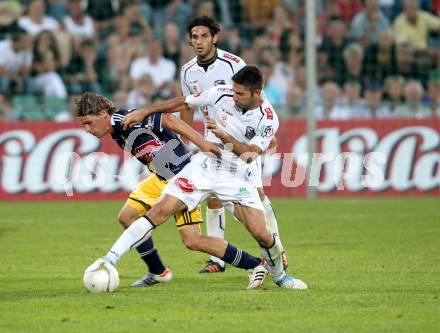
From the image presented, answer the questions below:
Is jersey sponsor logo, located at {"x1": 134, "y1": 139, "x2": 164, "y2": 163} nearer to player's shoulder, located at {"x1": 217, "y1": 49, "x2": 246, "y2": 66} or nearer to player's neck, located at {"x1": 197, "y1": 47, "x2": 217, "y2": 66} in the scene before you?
player's neck, located at {"x1": 197, "y1": 47, "x2": 217, "y2": 66}

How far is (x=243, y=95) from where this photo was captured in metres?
8.74

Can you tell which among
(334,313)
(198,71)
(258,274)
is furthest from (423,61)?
(334,313)

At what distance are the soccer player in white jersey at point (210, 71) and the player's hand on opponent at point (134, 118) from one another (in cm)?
184

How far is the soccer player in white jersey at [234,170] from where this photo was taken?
8.76 m

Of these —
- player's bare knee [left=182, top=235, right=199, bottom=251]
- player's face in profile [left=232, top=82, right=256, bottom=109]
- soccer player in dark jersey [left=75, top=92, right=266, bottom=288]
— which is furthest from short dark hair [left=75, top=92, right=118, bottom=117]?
player's bare knee [left=182, top=235, right=199, bottom=251]

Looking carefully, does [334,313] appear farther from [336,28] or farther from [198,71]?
[336,28]

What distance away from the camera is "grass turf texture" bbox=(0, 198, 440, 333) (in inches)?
289

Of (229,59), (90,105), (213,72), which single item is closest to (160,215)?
(90,105)

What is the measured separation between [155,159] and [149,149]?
13cm

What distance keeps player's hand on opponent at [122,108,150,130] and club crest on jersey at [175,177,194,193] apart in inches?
24.1

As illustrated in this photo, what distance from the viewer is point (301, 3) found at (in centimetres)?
2281

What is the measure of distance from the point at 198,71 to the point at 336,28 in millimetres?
11228

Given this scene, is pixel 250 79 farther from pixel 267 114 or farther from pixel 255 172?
pixel 255 172

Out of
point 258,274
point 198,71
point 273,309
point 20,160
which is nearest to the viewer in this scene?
point 273,309
